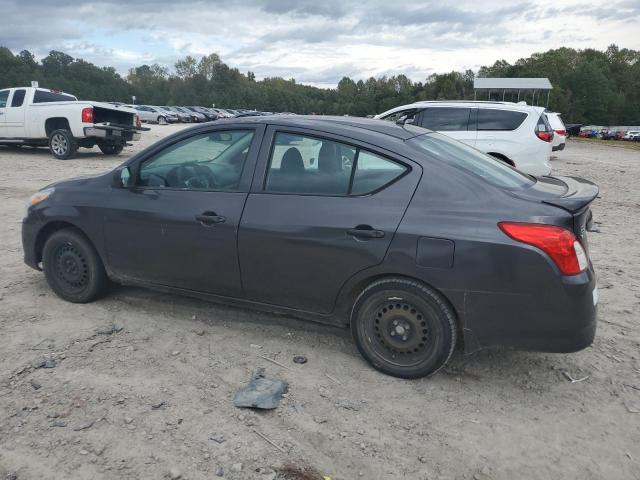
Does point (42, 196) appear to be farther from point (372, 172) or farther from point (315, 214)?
point (372, 172)

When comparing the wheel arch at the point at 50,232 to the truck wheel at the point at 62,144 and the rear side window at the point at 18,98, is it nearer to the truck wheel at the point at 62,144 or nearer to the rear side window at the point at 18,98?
the truck wheel at the point at 62,144

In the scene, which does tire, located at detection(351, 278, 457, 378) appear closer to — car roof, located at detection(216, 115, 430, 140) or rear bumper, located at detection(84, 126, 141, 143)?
car roof, located at detection(216, 115, 430, 140)

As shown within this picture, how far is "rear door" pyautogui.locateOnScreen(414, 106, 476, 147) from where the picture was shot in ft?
35.2

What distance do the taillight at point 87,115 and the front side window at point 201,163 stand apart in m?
11.1

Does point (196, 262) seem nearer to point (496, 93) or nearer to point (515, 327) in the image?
point (515, 327)

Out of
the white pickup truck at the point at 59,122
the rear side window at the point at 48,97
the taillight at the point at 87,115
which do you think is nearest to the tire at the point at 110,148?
the white pickup truck at the point at 59,122

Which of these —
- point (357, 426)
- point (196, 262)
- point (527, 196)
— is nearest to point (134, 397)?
point (196, 262)

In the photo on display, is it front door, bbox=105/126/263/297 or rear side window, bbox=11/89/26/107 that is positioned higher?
rear side window, bbox=11/89/26/107

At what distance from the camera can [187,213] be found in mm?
3893

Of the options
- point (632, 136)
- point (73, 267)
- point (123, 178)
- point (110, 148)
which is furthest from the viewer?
point (632, 136)

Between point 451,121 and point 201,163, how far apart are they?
7.88 metres

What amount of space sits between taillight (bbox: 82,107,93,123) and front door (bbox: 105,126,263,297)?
1097 cm

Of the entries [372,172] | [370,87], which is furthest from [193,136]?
[370,87]

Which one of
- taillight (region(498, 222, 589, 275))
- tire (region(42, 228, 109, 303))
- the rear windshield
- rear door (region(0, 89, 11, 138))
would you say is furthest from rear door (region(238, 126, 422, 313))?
rear door (region(0, 89, 11, 138))
